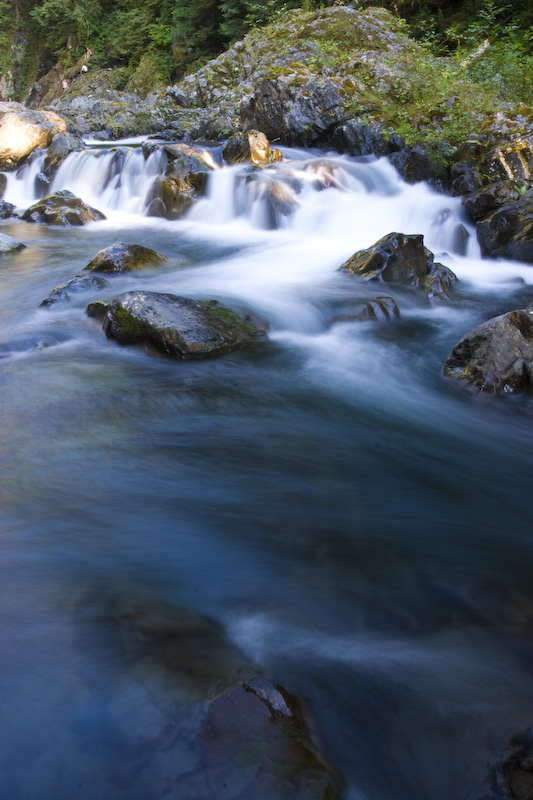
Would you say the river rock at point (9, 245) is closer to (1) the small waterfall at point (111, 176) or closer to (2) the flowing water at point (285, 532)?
(2) the flowing water at point (285, 532)

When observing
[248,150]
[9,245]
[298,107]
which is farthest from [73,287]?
[298,107]

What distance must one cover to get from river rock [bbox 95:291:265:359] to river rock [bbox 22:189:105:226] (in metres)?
7.03

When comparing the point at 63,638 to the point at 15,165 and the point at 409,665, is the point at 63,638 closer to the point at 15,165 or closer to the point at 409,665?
the point at 409,665

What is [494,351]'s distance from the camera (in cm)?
480

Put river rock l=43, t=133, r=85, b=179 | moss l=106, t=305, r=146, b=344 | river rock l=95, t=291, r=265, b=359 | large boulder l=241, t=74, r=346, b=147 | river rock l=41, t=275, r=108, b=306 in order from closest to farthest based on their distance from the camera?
river rock l=95, t=291, r=265, b=359, moss l=106, t=305, r=146, b=344, river rock l=41, t=275, r=108, b=306, large boulder l=241, t=74, r=346, b=147, river rock l=43, t=133, r=85, b=179

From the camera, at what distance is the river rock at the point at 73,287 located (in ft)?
22.6

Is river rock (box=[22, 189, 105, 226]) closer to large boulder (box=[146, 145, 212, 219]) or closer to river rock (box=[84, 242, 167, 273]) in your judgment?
large boulder (box=[146, 145, 212, 219])

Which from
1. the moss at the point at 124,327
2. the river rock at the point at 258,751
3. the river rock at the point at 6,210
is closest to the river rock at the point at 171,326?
the moss at the point at 124,327

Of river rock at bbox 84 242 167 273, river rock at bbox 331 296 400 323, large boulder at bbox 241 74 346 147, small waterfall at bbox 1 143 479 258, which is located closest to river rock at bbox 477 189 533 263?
small waterfall at bbox 1 143 479 258

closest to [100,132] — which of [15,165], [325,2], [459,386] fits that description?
[15,165]

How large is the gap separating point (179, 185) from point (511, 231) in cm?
708

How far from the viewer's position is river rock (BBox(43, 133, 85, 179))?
1484cm

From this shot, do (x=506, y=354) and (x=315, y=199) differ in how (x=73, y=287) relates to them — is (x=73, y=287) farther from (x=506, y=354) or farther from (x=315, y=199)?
(x=315, y=199)

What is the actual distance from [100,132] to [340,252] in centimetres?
1507
